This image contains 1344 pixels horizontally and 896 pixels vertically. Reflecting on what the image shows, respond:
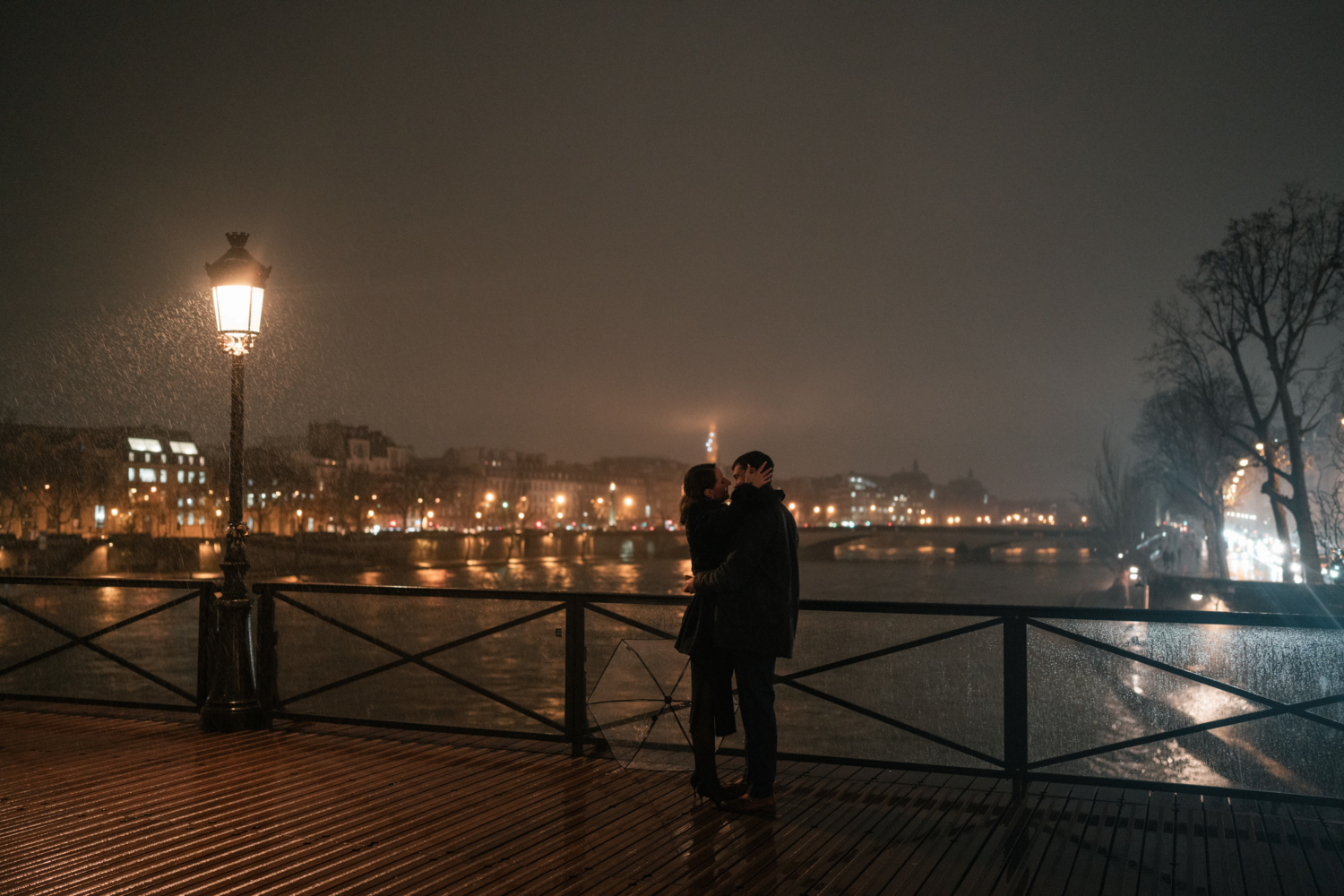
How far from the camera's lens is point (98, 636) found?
26.6ft

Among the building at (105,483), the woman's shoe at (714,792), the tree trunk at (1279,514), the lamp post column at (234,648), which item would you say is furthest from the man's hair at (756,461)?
the building at (105,483)

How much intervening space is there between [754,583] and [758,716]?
679mm

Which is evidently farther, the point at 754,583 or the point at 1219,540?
the point at 1219,540

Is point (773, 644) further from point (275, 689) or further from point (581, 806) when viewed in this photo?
point (275, 689)

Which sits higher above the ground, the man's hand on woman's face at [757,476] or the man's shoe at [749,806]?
the man's hand on woman's face at [757,476]

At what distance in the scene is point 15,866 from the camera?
14.6 ft

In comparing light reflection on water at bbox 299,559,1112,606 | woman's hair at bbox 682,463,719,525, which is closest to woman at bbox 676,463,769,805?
woman's hair at bbox 682,463,719,525

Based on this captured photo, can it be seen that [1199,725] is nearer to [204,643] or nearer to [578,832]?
[578,832]

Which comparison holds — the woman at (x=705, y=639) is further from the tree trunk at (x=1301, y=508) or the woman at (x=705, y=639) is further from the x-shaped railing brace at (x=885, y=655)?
the tree trunk at (x=1301, y=508)

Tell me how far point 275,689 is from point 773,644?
4260mm

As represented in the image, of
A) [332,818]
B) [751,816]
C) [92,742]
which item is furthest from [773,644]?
[92,742]

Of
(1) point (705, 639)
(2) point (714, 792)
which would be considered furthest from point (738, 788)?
(1) point (705, 639)

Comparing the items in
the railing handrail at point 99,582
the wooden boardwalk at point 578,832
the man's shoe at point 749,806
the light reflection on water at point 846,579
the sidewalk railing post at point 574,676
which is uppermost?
the railing handrail at point 99,582

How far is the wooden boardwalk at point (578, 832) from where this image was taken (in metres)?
4.23
